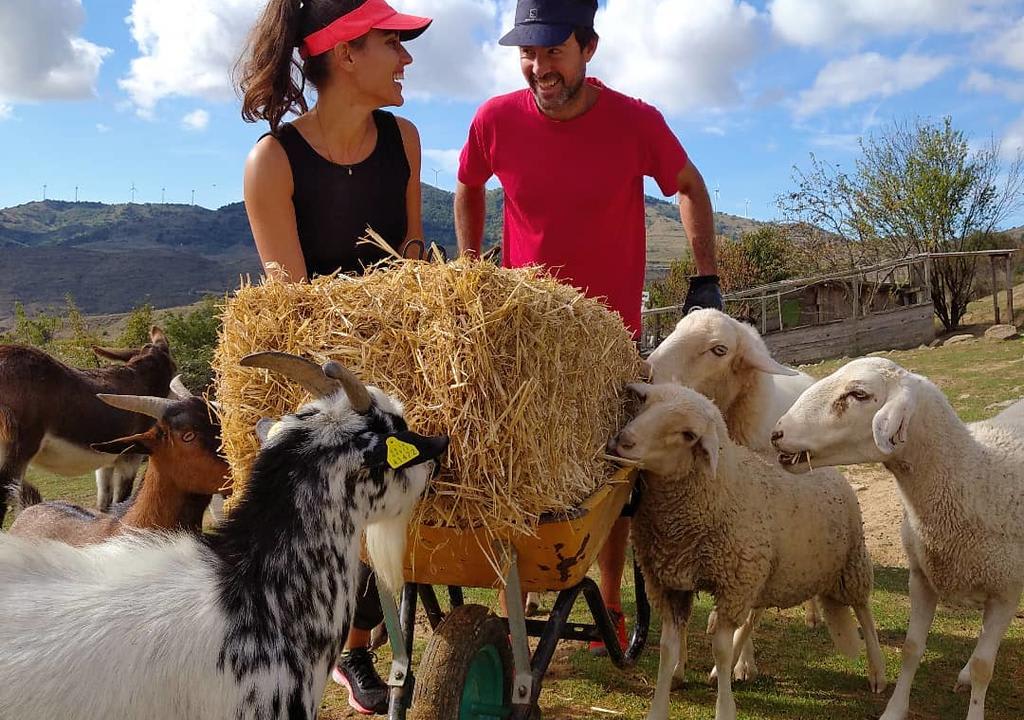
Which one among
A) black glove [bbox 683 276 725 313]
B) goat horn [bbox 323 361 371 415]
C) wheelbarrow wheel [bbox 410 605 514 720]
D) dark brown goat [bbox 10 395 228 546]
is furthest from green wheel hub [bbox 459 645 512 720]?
black glove [bbox 683 276 725 313]

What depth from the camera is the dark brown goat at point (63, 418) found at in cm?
870

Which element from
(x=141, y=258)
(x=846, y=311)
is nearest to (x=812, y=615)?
(x=846, y=311)

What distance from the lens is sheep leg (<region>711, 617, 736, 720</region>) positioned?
3.99m

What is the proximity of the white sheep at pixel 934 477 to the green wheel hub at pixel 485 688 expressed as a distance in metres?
1.72

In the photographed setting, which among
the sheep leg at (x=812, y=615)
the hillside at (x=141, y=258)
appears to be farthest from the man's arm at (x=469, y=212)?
the hillside at (x=141, y=258)

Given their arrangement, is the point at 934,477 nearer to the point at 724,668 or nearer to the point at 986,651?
the point at 986,651

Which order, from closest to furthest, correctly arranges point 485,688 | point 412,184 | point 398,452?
point 398,452 → point 485,688 → point 412,184

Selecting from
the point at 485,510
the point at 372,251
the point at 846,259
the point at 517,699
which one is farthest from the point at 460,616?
the point at 846,259

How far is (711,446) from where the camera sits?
13.1ft

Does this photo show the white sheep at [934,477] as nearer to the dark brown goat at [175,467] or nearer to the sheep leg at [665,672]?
the sheep leg at [665,672]

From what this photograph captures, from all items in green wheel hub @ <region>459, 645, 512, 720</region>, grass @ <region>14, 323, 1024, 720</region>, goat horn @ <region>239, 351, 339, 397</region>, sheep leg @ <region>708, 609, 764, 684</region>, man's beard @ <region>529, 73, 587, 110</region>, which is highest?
man's beard @ <region>529, 73, 587, 110</region>

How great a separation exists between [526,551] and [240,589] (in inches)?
41.7

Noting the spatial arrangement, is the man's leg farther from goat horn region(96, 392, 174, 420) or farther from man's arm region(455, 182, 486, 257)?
goat horn region(96, 392, 174, 420)

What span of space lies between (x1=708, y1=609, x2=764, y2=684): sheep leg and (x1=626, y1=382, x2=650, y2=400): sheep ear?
158 cm
